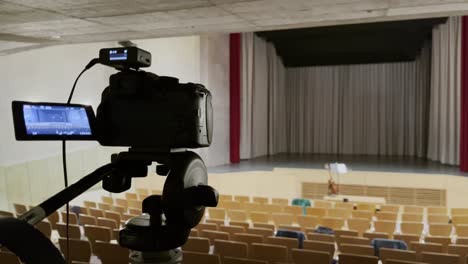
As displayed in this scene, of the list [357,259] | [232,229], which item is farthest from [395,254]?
[232,229]

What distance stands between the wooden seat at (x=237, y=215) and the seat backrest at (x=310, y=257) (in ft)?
11.3

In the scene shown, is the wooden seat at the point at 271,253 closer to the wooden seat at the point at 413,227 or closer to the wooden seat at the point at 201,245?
the wooden seat at the point at 201,245

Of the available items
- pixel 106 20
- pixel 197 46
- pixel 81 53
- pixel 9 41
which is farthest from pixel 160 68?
pixel 106 20

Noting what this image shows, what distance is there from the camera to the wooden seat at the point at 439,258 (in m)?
4.61

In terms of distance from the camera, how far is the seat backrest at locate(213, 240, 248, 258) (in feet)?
16.6

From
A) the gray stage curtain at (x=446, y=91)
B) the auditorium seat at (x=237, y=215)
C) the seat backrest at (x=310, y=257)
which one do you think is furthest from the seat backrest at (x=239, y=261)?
the gray stage curtain at (x=446, y=91)

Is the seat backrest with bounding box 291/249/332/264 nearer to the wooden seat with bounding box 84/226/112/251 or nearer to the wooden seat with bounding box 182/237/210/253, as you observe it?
the wooden seat with bounding box 182/237/210/253

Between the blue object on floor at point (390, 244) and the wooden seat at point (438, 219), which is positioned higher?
the blue object on floor at point (390, 244)

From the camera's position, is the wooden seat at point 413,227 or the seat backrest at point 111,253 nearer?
the seat backrest at point 111,253

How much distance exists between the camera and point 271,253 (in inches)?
194

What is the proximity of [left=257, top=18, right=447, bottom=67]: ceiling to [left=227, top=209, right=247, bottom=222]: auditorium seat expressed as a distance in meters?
9.85

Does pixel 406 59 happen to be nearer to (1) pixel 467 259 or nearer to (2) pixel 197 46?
(2) pixel 197 46

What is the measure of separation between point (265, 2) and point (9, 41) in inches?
221

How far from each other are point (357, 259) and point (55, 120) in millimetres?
3902
